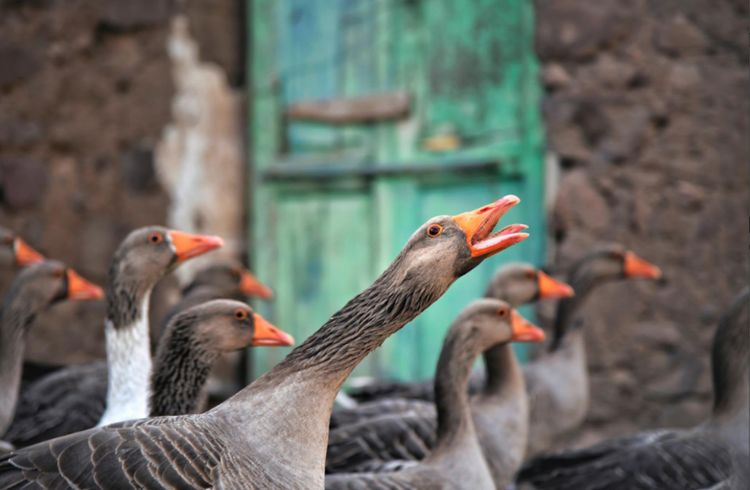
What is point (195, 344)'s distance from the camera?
4309 mm

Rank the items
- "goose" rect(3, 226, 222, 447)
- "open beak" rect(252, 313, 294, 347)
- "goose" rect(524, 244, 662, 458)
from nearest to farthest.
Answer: "open beak" rect(252, 313, 294, 347)
"goose" rect(3, 226, 222, 447)
"goose" rect(524, 244, 662, 458)

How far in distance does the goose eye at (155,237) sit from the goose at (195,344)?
668mm

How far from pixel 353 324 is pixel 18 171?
4.99 m

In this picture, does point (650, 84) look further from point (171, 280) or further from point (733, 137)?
point (171, 280)

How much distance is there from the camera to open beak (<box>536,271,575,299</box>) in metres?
6.08

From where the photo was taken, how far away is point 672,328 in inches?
267

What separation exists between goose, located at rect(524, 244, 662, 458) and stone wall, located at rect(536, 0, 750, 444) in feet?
0.72

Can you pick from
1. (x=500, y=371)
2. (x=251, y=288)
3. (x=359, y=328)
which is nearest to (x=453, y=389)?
(x=500, y=371)

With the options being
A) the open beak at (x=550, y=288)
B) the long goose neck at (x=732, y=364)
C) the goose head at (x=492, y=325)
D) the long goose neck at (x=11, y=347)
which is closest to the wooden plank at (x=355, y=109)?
the open beak at (x=550, y=288)

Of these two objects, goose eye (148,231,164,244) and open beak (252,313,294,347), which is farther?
goose eye (148,231,164,244)

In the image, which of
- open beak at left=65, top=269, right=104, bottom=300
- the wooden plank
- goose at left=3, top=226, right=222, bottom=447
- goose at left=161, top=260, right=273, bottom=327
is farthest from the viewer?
the wooden plank

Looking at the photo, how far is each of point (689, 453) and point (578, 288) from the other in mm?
1974

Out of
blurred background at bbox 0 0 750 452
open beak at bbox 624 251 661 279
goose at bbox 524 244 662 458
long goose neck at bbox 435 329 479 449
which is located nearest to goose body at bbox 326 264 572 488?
long goose neck at bbox 435 329 479 449

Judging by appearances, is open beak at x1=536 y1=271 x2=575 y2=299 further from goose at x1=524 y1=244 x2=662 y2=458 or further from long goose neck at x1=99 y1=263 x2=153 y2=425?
long goose neck at x1=99 y1=263 x2=153 y2=425
